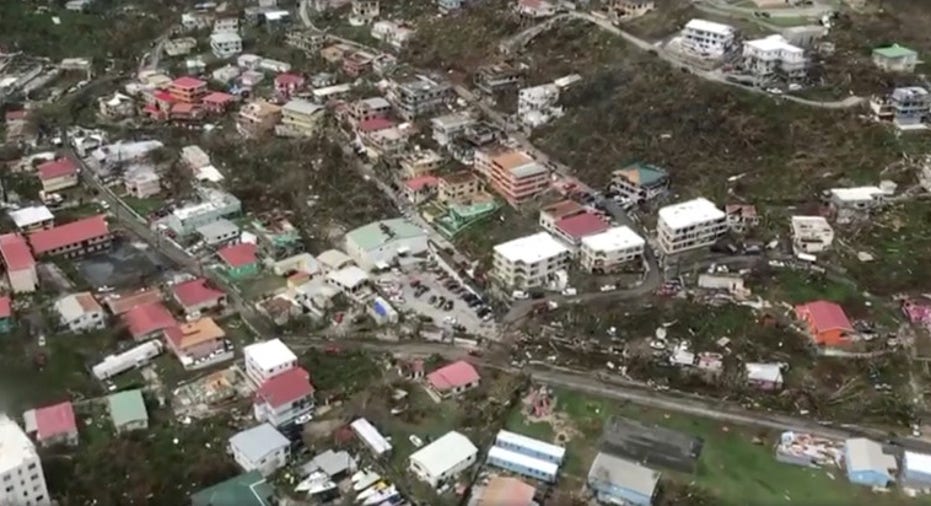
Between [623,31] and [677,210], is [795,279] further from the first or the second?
[623,31]

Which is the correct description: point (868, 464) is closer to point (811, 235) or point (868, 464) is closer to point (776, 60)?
point (811, 235)

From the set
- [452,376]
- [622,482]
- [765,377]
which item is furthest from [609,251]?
[622,482]

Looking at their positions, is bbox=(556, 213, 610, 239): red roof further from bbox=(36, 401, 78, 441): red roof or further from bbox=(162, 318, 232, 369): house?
bbox=(36, 401, 78, 441): red roof

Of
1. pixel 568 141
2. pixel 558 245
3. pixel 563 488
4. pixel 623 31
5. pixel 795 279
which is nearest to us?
pixel 563 488

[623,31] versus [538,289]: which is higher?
[623,31]

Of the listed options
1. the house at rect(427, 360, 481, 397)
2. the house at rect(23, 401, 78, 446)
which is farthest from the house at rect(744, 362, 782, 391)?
the house at rect(23, 401, 78, 446)

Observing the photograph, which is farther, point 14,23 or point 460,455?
Answer: point 14,23

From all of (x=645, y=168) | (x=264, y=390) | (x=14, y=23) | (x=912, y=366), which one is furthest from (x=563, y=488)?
(x=14, y=23)
